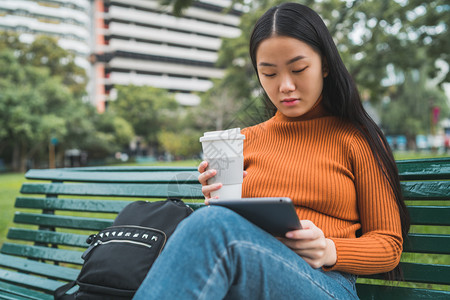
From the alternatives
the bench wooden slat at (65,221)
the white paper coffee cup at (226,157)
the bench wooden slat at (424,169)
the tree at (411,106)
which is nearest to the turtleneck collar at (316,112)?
the bench wooden slat at (424,169)

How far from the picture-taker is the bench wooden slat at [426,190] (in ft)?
4.65

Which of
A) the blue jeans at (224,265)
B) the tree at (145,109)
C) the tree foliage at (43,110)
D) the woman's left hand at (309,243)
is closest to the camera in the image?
the blue jeans at (224,265)

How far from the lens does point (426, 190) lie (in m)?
1.45

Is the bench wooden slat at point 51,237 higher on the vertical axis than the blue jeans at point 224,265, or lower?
lower

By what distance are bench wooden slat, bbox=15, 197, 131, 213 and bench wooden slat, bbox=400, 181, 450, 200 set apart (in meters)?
1.38

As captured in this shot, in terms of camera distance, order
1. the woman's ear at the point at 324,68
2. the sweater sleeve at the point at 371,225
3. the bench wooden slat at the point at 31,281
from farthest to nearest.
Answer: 1. the bench wooden slat at the point at 31,281
2. the woman's ear at the point at 324,68
3. the sweater sleeve at the point at 371,225

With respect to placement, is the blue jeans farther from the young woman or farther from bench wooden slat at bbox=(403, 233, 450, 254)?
bench wooden slat at bbox=(403, 233, 450, 254)

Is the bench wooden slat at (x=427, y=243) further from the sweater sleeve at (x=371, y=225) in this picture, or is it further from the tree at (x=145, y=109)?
the tree at (x=145, y=109)

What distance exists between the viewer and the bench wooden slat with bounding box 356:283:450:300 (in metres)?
1.39

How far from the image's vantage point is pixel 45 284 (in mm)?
1987

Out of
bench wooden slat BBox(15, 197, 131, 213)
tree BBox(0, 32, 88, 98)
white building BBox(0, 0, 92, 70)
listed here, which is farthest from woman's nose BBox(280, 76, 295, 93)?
white building BBox(0, 0, 92, 70)

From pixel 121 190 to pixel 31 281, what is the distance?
0.74 metres

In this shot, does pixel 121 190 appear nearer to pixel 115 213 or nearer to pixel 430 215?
pixel 115 213

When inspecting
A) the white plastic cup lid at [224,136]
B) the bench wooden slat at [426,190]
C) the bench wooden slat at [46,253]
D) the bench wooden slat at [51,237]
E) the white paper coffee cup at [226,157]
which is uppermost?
the white plastic cup lid at [224,136]
